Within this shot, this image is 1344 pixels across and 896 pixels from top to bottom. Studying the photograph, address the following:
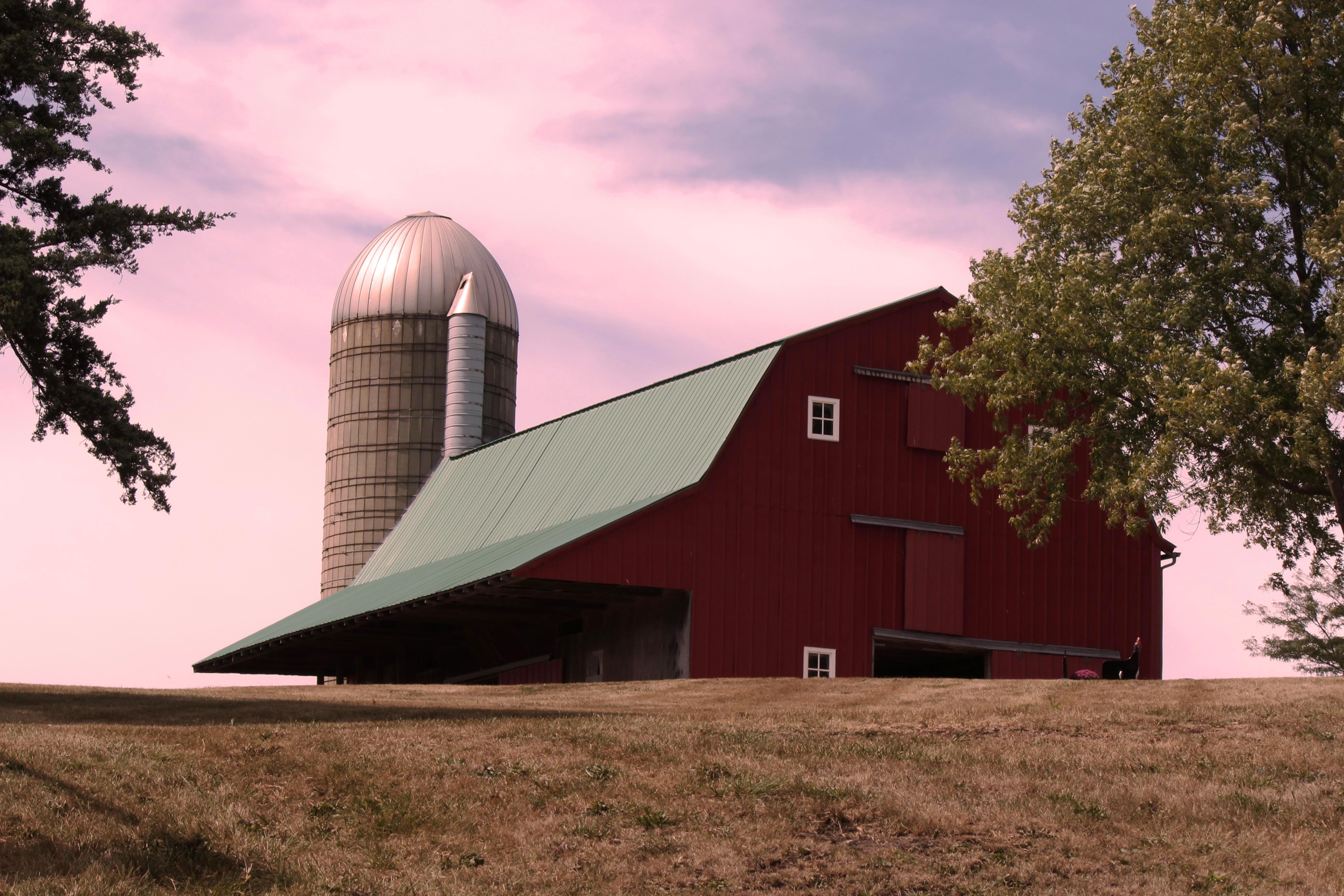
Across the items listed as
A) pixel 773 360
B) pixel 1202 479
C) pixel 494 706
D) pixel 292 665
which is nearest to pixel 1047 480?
pixel 1202 479

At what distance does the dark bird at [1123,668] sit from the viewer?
103 feet

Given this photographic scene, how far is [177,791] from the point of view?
1695cm

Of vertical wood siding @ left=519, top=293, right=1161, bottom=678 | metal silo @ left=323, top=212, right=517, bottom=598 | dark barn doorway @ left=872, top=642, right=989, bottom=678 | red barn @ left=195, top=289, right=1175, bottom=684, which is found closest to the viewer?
vertical wood siding @ left=519, top=293, right=1161, bottom=678

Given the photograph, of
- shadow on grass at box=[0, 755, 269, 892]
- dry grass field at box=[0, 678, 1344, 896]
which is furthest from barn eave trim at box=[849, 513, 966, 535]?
shadow on grass at box=[0, 755, 269, 892]

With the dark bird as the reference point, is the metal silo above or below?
above

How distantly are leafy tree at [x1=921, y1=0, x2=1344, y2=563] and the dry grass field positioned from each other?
7016 millimetres

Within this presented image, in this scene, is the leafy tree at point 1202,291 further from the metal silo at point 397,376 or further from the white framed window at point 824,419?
the metal silo at point 397,376

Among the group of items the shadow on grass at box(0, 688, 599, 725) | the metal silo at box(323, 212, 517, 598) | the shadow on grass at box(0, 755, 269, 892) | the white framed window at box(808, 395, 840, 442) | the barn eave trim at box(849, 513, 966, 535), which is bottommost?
the shadow on grass at box(0, 755, 269, 892)

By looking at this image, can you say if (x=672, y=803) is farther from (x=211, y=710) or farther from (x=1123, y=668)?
(x=1123, y=668)

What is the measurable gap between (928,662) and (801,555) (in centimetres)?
523

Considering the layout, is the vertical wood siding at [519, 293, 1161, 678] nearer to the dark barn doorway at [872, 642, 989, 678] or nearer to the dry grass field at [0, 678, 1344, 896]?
the dark barn doorway at [872, 642, 989, 678]

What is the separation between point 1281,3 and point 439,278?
1312 inches

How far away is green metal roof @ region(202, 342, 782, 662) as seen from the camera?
35.8m

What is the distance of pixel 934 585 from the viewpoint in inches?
1419
